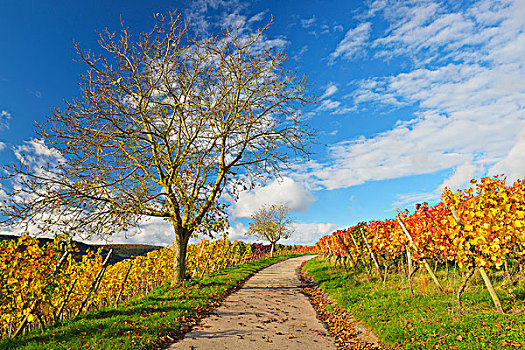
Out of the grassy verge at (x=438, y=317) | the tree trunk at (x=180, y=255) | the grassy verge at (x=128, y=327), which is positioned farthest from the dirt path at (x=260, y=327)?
the tree trunk at (x=180, y=255)

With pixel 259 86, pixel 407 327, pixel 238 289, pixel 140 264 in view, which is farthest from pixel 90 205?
pixel 407 327

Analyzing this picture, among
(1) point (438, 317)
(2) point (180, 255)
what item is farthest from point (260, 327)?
(2) point (180, 255)

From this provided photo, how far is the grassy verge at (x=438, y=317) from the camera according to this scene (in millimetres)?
5984

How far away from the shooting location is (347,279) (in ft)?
50.1

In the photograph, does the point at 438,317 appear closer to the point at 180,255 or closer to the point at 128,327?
the point at 128,327

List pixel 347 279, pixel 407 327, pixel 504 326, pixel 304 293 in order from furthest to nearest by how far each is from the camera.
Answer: pixel 347 279 < pixel 304 293 < pixel 407 327 < pixel 504 326

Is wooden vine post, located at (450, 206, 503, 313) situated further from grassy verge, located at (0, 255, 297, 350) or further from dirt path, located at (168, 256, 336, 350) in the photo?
grassy verge, located at (0, 255, 297, 350)

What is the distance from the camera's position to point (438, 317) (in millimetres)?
7320

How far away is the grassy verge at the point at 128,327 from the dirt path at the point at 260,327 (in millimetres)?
537

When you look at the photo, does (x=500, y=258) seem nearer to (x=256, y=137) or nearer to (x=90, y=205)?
(x=256, y=137)

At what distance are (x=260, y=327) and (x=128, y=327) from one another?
3579mm

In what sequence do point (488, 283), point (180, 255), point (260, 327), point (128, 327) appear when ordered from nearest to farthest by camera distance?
point (488, 283) < point (128, 327) < point (260, 327) < point (180, 255)

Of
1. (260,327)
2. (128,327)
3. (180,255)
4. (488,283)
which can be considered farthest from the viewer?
(180,255)

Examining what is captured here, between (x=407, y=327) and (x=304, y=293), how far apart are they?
751 centimetres
